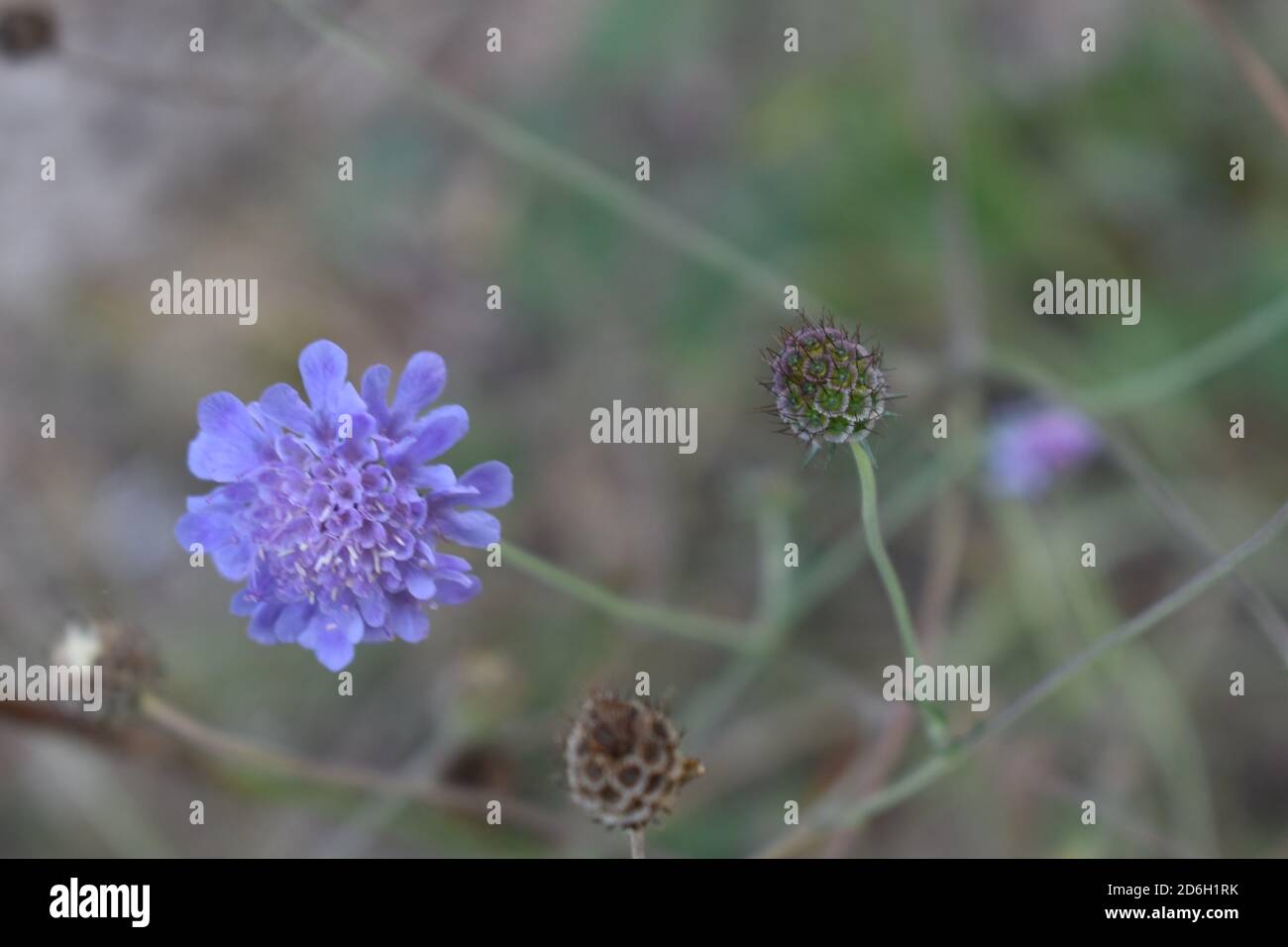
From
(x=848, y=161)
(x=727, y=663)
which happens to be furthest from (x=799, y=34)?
(x=727, y=663)

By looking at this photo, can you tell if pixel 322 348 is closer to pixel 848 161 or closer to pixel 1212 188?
pixel 848 161

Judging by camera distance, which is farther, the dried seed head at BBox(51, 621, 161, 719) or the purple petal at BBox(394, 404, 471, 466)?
the dried seed head at BBox(51, 621, 161, 719)

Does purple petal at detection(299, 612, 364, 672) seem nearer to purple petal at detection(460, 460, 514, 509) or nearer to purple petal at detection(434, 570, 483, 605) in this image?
purple petal at detection(434, 570, 483, 605)

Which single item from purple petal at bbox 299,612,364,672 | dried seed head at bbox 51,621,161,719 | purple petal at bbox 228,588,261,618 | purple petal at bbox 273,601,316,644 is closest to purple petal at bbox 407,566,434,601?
purple petal at bbox 299,612,364,672

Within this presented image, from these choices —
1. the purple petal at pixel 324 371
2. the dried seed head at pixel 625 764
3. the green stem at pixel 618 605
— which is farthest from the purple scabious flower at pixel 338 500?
the dried seed head at pixel 625 764

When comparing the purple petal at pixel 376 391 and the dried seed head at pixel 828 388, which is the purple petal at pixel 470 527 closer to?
the purple petal at pixel 376 391

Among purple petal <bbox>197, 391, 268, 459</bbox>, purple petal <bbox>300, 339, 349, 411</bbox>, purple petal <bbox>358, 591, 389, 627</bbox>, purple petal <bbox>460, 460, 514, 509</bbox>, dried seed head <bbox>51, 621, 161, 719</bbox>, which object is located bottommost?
dried seed head <bbox>51, 621, 161, 719</bbox>

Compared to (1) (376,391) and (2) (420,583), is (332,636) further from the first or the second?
(1) (376,391)
